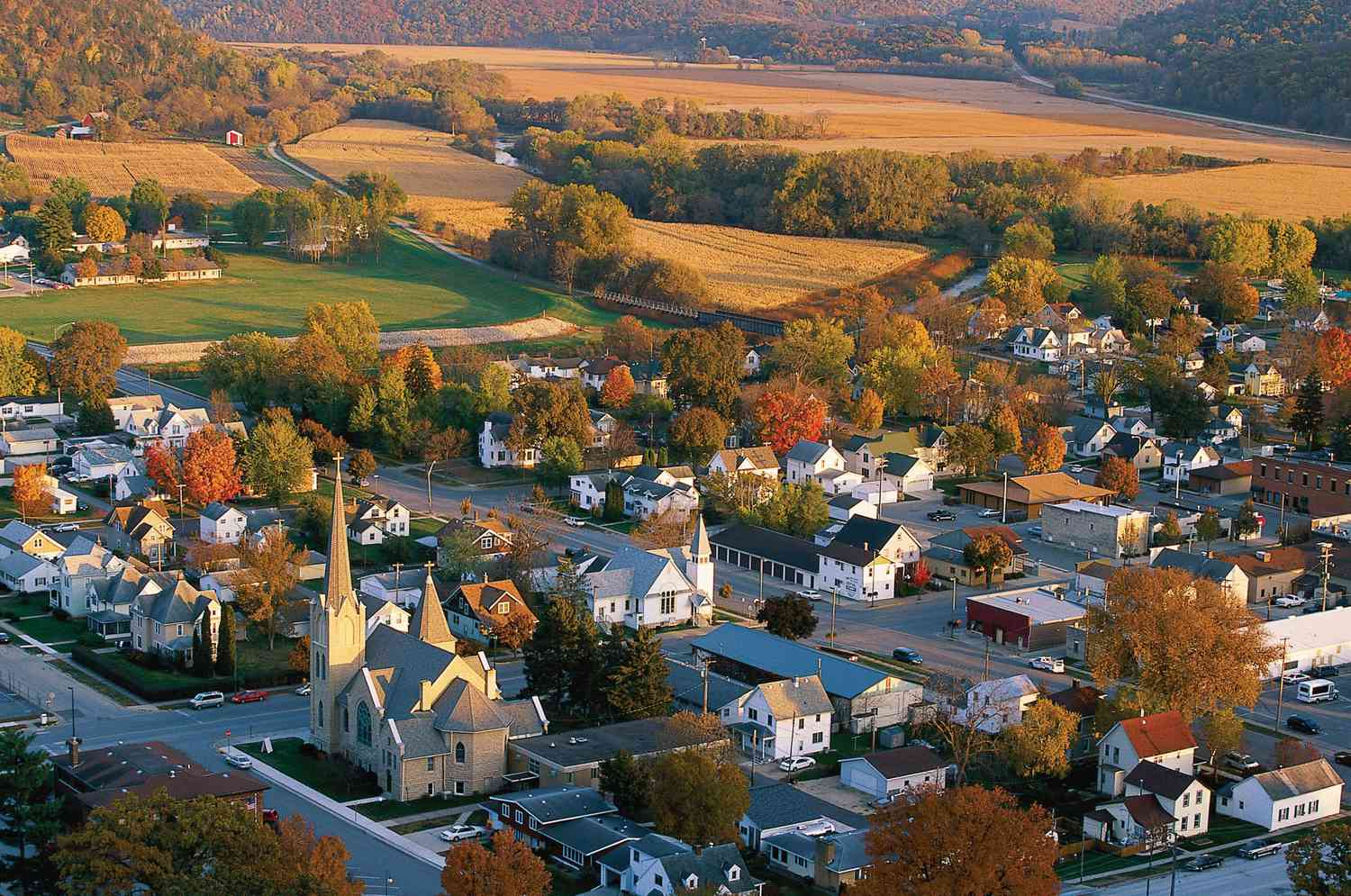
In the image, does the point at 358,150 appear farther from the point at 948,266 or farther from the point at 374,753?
the point at 374,753

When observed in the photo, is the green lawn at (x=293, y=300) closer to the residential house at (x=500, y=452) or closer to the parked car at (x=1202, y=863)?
the residential house at (x=500, y=452)

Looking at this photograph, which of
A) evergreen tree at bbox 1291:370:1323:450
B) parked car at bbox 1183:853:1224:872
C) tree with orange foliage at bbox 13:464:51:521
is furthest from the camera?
evergreen tree at bbox 1291:370:1323:450

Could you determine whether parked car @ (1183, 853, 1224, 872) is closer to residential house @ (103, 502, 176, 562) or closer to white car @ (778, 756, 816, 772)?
white car @ (778, 756, 816, 772)

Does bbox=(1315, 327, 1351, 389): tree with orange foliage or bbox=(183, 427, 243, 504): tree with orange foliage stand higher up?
bbox=(1315, 327, 1351, 389): tree with orange foliage

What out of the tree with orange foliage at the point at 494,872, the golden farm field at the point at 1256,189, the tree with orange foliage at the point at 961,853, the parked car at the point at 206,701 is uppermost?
the golden farm field at the point at 1256,189

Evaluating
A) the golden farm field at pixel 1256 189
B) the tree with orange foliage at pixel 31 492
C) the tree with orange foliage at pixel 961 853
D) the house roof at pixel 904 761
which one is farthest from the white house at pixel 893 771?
the golden farm field at pixel 1256 189

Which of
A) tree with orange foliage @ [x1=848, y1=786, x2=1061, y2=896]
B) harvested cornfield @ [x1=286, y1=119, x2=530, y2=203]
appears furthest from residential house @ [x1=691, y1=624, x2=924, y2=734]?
harvested cornfield @ [x1=286, y1=119, x2=530, y2=203]

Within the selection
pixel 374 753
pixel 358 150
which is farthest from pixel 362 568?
pixel 358 150
